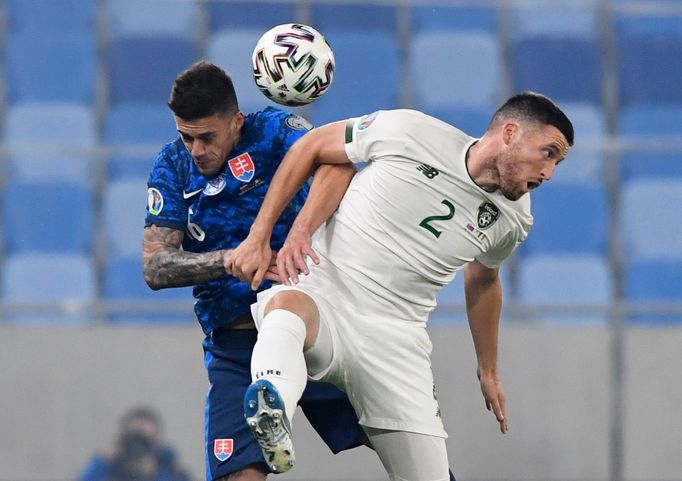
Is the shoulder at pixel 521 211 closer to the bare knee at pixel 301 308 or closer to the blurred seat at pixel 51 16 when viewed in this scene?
the bare knee at pixel 301 308

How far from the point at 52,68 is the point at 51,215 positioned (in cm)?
122

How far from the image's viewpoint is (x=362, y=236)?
12.6 feet

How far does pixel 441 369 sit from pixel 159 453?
5.35ft

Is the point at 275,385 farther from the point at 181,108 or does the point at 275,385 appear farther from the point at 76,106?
the point at 76,106

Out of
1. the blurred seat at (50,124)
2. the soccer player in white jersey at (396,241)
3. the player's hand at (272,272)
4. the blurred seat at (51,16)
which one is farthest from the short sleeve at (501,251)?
the blurred seat at (51,16)

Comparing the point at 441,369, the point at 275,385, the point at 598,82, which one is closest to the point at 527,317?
the point at 441,369

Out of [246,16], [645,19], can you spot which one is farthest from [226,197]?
[645,19]

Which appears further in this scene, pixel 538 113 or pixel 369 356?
pixel 369 356

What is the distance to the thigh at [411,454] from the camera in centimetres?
391

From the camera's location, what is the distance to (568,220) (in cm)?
759

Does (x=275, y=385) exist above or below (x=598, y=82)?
below

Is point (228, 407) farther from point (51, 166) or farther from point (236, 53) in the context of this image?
point (236, 53)

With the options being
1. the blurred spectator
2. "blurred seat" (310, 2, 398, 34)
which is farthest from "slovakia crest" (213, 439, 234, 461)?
"blurred seat" (310, 2, 398, 34)

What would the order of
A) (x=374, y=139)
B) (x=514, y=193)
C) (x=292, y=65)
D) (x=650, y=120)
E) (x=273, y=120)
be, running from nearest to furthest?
1. (x=514, y=193)
2. (x=374, y=139)
3. (x=292, y=65)
4. (x=273, y=120)
5. (x=650, y=120)
